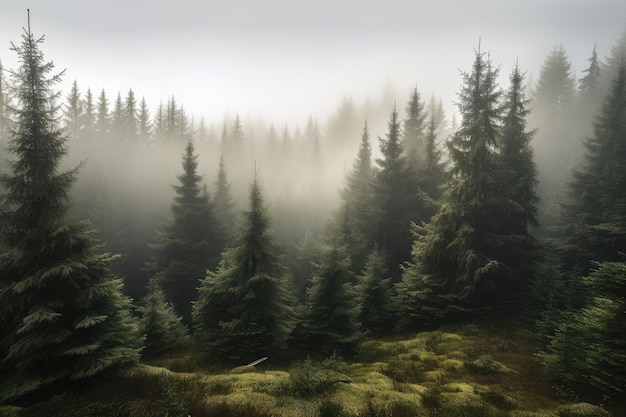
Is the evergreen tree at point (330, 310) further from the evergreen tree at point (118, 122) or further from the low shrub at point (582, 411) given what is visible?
the evergreen tree at point (118, 122)

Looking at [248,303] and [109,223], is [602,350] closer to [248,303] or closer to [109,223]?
[248,303]

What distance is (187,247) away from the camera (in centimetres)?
3212

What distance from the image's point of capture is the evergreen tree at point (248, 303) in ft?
56.2

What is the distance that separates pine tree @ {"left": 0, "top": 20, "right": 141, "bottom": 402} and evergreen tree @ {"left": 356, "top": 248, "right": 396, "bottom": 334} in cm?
1437

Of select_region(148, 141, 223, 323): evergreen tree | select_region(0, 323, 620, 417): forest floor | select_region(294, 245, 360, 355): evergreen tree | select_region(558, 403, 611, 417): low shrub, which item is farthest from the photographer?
select_region(148, 141, 223, 323): evergreen tree

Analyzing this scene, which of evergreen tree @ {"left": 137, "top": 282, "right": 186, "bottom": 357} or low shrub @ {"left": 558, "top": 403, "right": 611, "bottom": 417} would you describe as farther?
evergreen tree @ {"left": 137, "top": 282, "right": 186, "bottom": 357}

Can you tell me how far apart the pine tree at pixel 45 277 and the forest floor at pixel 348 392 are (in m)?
1.49

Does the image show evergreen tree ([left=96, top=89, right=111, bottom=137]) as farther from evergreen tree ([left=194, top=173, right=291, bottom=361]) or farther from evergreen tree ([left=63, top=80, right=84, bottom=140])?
evergreen tree ([left=194, top=173, right=291, bottom=361])

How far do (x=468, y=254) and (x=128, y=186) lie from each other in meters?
63.9

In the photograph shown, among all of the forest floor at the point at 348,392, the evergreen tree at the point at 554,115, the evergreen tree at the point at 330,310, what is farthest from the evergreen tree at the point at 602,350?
the evergreen tree at the point at 554,115

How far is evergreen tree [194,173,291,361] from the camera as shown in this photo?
17125 mm

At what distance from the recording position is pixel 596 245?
23.9m

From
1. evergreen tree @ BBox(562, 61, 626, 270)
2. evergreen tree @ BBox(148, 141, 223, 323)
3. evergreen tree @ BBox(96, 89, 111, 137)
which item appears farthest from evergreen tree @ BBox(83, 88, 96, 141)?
evergreen tree @ BBox(562, 61, 626, 270)

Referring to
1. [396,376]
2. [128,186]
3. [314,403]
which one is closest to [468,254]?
[396,376]
